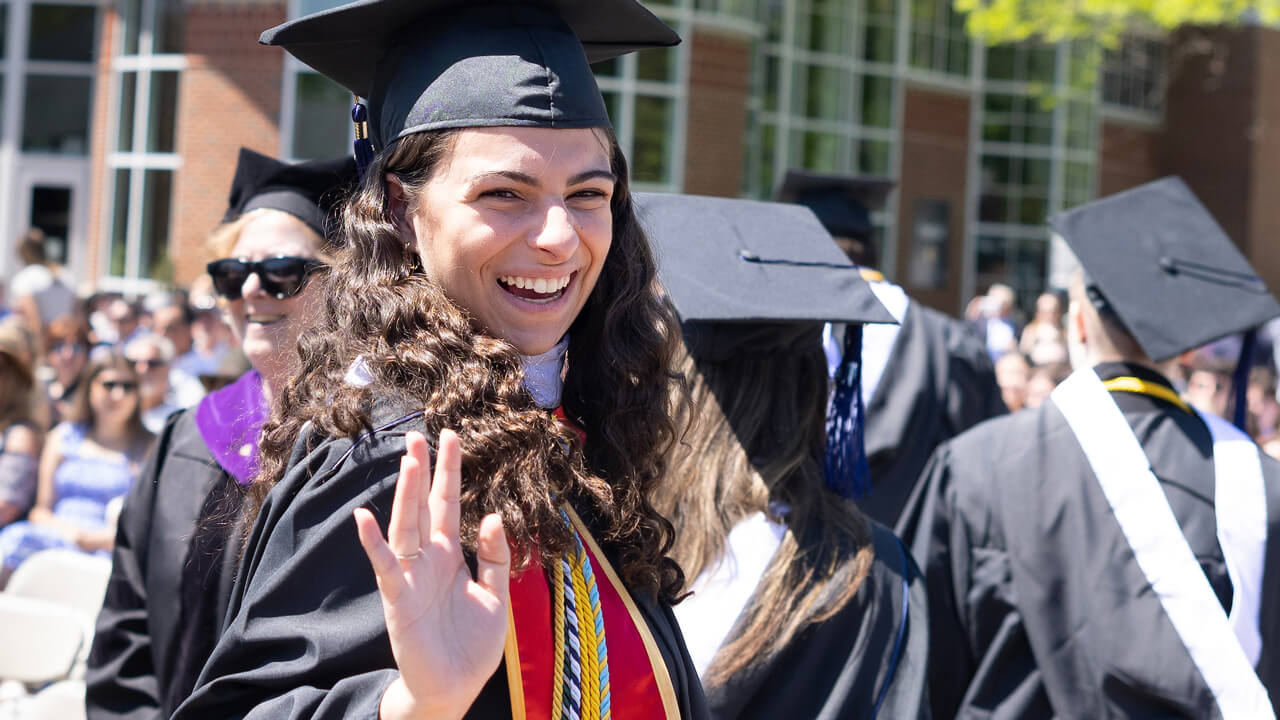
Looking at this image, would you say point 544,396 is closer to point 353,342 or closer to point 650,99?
point 353,342

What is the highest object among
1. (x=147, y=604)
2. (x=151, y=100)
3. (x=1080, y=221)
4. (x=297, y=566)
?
(x=151, y=100)

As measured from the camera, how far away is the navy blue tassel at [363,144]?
1.70 m

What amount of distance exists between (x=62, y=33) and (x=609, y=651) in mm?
18595

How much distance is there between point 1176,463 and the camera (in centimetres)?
298

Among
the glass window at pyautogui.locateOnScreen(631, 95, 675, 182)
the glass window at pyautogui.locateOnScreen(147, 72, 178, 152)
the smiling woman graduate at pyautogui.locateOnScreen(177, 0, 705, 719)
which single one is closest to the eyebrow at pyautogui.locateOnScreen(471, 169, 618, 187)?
the smiling woman graduate at pyautogui.locateOnScreen(177, 0, 705, 719)

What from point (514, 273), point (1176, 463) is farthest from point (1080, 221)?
point (514, 273)

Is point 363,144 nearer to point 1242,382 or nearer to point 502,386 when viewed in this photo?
point 502,386

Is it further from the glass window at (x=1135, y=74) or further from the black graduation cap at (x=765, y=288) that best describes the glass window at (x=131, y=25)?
the glass window at (x=1135, y=74)

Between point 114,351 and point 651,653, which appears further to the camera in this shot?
point 114,351

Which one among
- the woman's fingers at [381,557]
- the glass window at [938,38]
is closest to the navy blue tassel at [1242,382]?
the woman's fingers at [381,557]

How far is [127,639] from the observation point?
268cm

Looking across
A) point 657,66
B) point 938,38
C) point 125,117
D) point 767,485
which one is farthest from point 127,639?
point 938,38

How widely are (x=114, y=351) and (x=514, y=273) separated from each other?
4.87 metres

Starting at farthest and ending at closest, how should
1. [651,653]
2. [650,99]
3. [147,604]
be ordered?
[650,99]
[147,604]
[651,653]
